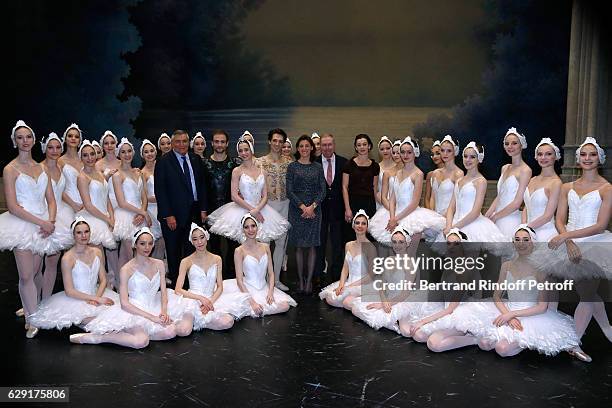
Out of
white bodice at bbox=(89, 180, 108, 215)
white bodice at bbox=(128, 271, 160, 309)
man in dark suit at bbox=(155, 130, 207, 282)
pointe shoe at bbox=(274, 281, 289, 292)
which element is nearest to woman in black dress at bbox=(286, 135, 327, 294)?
pointe shoe at bbox=(274, 281, 289, 292)

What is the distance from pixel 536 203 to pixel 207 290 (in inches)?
105

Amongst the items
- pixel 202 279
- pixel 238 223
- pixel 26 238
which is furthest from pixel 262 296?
pixel 26 238

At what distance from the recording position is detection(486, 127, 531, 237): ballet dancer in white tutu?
449cm

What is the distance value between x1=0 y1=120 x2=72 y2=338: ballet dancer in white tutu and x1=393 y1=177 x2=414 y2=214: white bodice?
9.62 feet

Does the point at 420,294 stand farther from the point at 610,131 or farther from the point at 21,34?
the point at 21,34

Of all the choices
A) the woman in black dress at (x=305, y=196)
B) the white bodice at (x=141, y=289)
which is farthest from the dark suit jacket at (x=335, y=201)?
A: the white bodice at (x=141, y=289)

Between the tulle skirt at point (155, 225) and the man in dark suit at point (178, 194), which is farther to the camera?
the tulle skirt at point (155, 225)

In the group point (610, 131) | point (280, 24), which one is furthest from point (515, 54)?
point (280, 24)

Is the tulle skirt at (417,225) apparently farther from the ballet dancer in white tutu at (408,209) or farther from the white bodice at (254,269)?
the white bodice at (254,269)

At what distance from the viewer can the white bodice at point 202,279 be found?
4453mm

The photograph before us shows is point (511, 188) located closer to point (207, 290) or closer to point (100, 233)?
point (207, 290)

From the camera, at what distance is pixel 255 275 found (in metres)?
4.77

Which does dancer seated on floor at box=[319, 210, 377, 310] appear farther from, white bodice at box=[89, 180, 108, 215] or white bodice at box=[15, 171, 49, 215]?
white bodice at box=[15, 171, 49, 215]

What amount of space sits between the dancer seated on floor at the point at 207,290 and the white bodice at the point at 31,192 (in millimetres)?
1163
